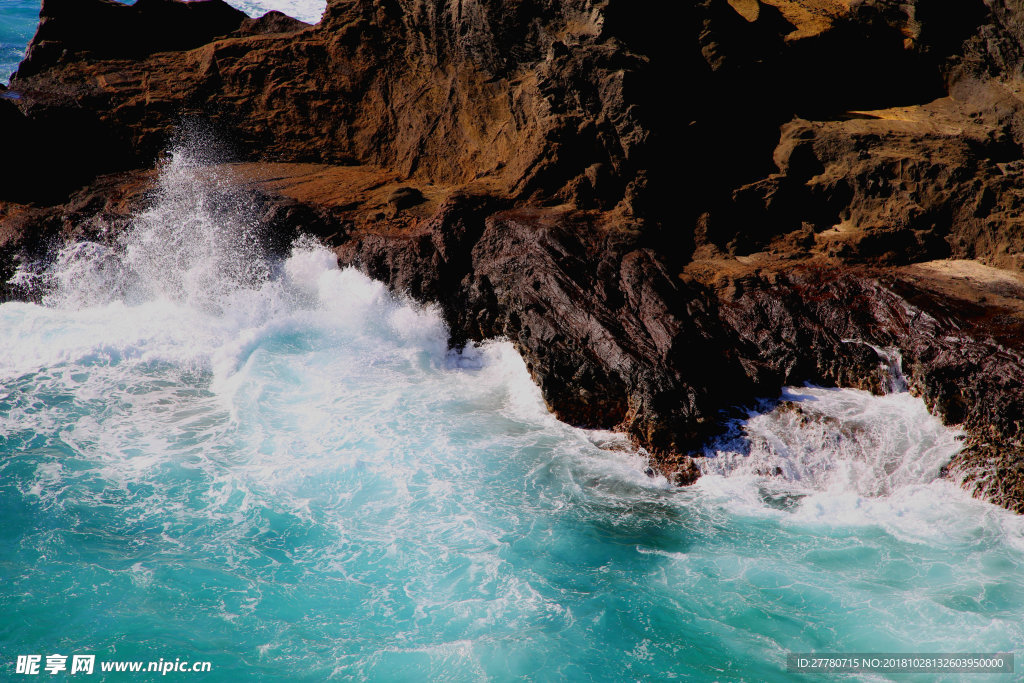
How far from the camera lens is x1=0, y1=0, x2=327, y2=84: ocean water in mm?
15508

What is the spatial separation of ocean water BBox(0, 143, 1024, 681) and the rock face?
585 millimetres

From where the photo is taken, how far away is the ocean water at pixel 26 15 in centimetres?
1551

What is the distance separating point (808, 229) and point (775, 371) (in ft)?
8.24

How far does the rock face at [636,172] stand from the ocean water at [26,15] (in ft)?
18.3

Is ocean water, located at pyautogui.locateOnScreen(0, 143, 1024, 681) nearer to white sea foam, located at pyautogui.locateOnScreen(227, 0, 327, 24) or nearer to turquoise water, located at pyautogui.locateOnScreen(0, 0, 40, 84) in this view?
turquoise water, located at pyautogui.locateOnScreen(0, 0, 40, 84)

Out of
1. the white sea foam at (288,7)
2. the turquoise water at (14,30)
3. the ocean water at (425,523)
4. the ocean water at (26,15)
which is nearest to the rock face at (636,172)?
the ocean water at (425,523)

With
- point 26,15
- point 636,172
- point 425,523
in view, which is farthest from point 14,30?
point 425,523

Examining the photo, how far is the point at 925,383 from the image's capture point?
6691 mm

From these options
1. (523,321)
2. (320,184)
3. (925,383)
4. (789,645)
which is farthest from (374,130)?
(789,645)

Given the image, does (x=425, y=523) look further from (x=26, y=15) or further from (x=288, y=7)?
(x=26, y=15)

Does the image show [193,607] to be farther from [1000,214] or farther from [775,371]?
[1000,214]

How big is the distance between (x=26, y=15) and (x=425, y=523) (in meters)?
20.2

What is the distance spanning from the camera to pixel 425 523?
231 inches

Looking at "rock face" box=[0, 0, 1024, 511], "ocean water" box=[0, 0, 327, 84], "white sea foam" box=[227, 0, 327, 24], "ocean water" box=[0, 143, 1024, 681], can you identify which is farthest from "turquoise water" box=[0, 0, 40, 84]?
"ocean water" box=[0, 143, 1024, 681]
